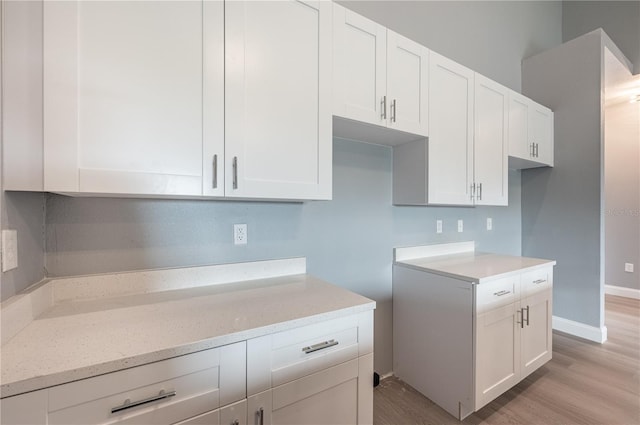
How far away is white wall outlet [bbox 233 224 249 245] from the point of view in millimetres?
1486

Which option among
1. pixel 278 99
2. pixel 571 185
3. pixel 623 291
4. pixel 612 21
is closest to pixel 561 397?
pixel 571 185

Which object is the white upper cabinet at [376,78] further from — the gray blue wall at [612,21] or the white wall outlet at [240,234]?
the gray blue wall at [612,21]

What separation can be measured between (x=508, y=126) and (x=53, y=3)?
9.46 ft

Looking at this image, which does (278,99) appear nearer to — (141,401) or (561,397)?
(141,401)

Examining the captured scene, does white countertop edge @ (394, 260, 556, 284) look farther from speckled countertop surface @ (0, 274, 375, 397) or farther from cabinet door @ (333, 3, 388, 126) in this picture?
cabinet door @ (333, 3, 388, 126)

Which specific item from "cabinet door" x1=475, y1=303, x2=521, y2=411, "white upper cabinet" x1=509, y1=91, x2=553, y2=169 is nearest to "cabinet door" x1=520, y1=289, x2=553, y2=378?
"cabinet door" x1=475, y1=303, x2=521, y2=411

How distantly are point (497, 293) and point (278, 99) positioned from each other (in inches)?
67.5

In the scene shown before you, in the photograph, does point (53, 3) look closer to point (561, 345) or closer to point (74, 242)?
point (74, 242)

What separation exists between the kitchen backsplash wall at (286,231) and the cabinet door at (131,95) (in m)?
0.32

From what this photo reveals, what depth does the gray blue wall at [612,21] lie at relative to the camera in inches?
127

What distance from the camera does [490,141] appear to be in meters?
2.25

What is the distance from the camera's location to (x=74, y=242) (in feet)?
3.80

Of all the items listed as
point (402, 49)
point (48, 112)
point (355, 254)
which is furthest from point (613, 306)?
point (48, 112)

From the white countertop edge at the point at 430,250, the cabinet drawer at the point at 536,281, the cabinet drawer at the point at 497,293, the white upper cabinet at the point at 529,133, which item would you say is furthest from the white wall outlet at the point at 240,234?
the white upper cabinet at the point at 529,133
